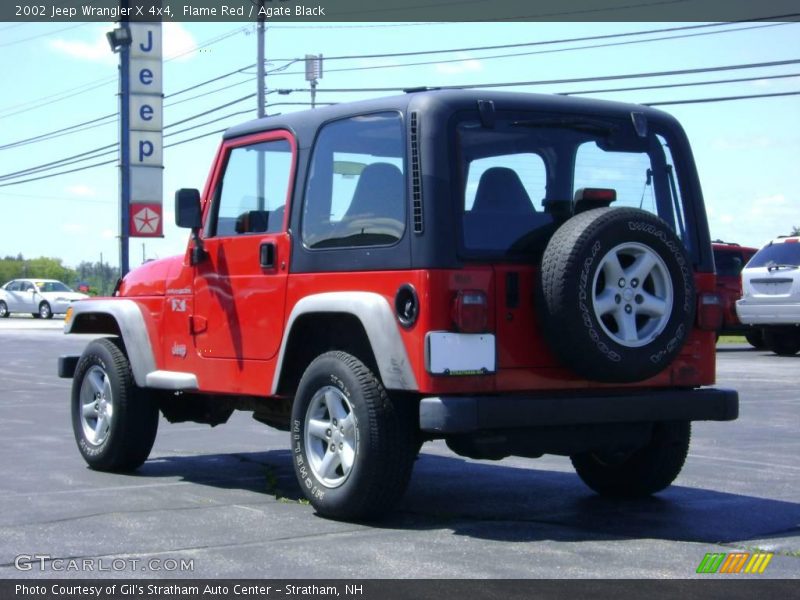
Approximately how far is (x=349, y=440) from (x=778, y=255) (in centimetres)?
1665

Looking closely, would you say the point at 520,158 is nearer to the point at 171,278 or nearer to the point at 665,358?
the point at 665,358

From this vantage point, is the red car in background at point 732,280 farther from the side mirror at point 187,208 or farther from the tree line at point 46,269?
the tree line at point 46,269

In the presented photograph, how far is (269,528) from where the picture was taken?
6477 millimetres

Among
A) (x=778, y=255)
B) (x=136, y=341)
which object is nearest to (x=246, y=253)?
(x=136, y=341)

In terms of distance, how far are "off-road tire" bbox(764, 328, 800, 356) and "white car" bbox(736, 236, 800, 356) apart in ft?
0.98

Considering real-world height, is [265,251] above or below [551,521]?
above

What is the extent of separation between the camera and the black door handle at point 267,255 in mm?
7266

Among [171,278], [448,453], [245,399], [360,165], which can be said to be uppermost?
[360,165]

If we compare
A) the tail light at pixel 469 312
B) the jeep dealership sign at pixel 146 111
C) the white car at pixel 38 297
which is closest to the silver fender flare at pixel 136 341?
the tail light at pixel 469 312

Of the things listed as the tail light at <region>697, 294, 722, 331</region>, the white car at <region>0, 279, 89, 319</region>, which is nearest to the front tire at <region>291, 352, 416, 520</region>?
the tail light at <region>697, 294, 722, 331</region>

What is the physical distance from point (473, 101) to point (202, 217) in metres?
2.34
